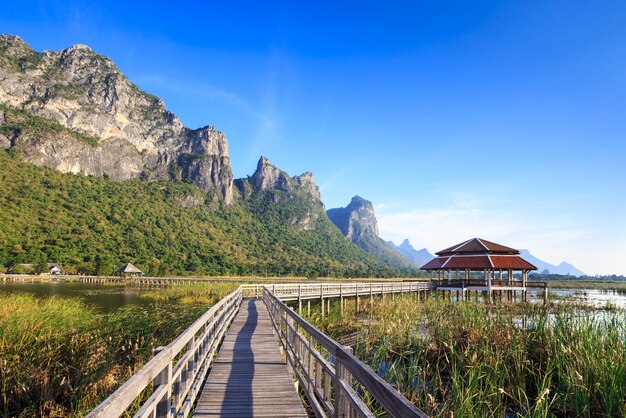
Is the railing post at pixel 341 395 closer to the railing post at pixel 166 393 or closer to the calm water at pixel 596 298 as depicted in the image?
the railing post at pixel 166 393

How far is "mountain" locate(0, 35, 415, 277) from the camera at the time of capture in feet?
247

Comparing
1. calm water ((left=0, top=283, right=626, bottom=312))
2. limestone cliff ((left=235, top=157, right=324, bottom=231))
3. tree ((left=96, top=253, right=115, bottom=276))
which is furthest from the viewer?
limestone cliff ((left=235, top=157, right=324, bottom=231))

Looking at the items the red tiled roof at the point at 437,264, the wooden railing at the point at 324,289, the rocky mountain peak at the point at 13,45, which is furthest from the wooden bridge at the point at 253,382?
the rocky mountain peak at the point at 13,45

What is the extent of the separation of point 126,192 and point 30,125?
33.3 m

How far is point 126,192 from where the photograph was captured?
368 ft

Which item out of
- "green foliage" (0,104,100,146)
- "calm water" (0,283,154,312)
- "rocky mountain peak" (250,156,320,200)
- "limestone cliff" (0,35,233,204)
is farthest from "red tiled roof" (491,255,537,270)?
"rocky mountain peak" (250,156,320,200)

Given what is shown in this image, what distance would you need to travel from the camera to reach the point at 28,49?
132 m

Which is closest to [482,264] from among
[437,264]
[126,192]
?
[437,264]

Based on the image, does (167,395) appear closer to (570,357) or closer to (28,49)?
(570,357)

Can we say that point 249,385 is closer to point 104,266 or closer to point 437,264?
point 437,264

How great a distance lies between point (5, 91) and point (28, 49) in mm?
31661

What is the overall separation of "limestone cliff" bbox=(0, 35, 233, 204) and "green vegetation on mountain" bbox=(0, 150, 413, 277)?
278 inches

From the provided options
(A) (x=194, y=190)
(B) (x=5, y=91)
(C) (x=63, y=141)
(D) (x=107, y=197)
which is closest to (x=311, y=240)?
(A) (x=194, y=190)

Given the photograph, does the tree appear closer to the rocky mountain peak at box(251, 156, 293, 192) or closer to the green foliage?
the green foliage
